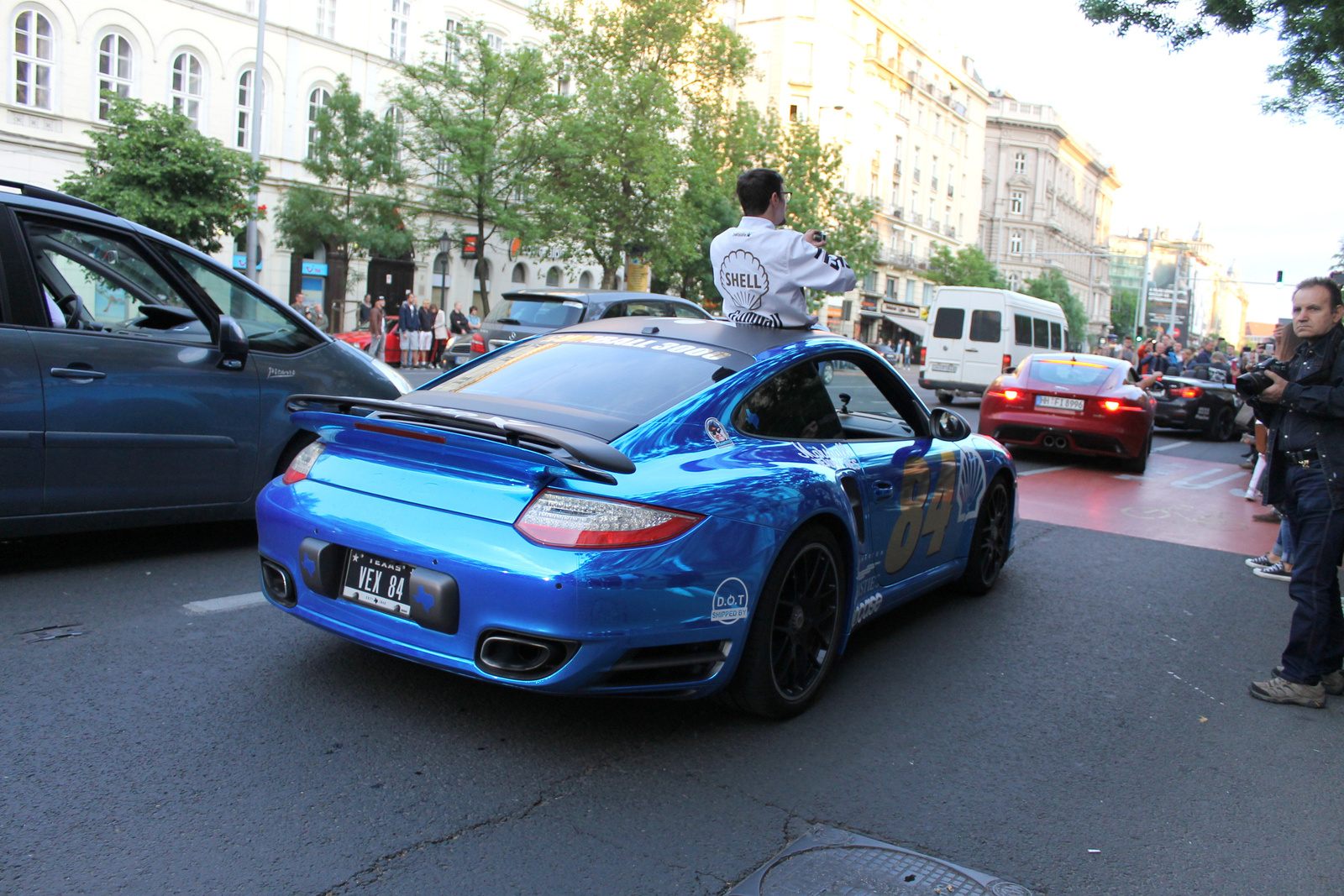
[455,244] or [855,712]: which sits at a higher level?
[455,244]

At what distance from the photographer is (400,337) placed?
81.1 ft

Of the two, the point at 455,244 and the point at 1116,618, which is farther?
the point at 455,244

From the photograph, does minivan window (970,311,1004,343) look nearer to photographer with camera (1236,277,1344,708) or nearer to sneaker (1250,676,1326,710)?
photographer with camera (1236,277,1344,708)

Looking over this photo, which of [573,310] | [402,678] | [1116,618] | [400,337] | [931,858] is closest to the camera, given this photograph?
[931,858]

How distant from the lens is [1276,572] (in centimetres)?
724

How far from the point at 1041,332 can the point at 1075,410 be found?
13.0 m

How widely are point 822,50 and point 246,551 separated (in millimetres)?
66587

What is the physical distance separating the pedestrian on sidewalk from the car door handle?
5.13 m

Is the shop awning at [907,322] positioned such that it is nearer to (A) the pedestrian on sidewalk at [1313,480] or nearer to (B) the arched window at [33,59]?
(B) the arched window at [33,59]

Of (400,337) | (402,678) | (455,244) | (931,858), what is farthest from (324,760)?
(455,244)

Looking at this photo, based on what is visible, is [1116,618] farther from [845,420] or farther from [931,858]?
[931,858]

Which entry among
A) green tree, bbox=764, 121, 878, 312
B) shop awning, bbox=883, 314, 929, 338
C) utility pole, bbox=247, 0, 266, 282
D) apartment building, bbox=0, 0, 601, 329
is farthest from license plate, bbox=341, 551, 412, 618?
shop awning, bbox=883, 314, 929, 338

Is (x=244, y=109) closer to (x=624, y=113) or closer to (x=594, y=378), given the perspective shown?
(x=624, y=113)

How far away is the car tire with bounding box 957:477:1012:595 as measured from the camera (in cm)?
566
